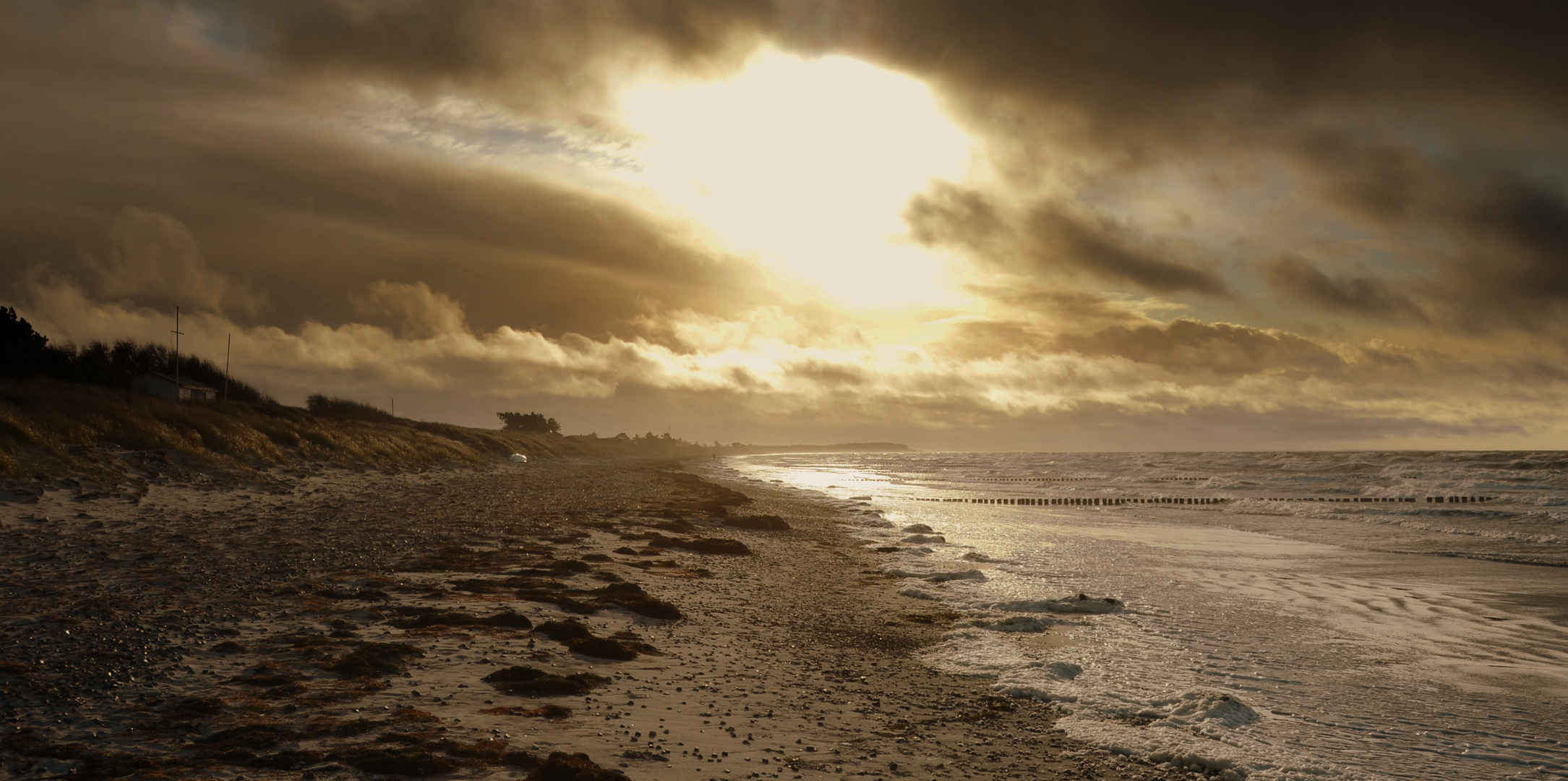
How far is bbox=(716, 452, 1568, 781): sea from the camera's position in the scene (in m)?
7.59

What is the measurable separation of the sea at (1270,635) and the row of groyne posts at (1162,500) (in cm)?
1551

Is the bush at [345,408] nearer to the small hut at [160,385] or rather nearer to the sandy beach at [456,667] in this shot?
the small hut at [160,385]

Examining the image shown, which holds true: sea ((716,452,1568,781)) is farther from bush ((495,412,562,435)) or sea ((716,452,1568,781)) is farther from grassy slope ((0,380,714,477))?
bush ((495,412,562,435))

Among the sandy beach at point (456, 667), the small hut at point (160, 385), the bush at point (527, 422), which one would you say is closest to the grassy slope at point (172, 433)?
the sandy beach at point (456, 667)

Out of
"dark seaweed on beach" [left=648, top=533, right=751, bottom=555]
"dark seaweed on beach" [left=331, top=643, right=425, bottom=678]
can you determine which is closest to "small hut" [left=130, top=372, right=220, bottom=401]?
"dark seaweed on beach" [left=648, top=533, right=751, bottom=555]

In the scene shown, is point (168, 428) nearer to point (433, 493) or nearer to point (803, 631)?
point (433, 493)

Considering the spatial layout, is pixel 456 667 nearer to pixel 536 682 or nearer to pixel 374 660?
pixel 374 660

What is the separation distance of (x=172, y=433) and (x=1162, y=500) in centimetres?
5538

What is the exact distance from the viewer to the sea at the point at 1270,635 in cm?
759

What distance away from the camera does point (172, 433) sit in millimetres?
27547

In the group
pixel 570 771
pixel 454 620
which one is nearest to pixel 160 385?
pixel 454 620

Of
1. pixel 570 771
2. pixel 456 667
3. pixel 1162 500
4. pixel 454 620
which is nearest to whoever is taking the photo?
pixel 570 771

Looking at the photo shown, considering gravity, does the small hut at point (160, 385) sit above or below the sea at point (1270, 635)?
above

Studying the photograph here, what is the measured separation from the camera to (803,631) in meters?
11.5
